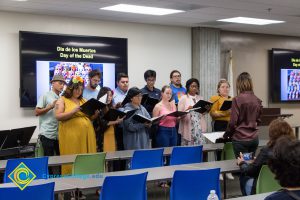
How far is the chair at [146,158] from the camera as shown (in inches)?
206

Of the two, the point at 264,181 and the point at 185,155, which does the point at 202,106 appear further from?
the point at 264,181

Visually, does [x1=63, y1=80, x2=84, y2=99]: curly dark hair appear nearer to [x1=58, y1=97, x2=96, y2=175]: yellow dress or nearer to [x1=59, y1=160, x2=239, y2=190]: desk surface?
[x1=58, y1=97, x2=96, y2=175]: yellow dress

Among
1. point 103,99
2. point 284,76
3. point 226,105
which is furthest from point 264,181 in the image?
point 284,76

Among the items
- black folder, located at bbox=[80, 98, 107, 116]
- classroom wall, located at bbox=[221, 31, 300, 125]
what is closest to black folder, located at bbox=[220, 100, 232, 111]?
black folder, located at bbox=[80, 98, 107, 116]

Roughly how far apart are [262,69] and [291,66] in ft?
2.55

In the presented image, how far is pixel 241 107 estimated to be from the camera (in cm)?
558

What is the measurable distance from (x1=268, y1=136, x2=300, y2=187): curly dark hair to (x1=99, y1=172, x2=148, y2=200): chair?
5.70 ft

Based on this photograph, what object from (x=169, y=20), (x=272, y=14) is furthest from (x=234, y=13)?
(x=169, y=20)

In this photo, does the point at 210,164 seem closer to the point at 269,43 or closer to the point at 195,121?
Result: the point at 195,121

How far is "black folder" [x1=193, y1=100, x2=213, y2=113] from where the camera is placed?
22.1ft

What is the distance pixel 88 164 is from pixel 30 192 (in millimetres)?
1721

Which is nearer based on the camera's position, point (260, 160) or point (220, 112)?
point (260, 160)

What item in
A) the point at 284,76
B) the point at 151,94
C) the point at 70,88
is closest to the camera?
the point at 70,88

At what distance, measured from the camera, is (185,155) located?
561 centimetres
